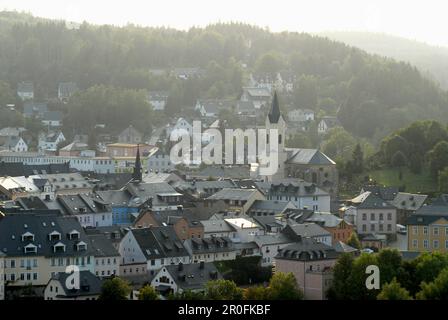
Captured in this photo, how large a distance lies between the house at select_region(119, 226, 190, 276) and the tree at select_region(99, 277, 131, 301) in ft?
22.3

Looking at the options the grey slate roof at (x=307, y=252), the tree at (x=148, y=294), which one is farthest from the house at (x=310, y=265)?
the tree at (x=148, y=294)

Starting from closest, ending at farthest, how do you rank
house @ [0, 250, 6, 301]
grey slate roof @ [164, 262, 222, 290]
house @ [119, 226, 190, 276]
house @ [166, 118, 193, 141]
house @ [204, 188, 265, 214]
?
house @ [0, 250, 6, 301] → grey slate roof @ [164, 262, 222, 290] → house @ [119, 226, 190, 276] → house @ [204, 188, 265, 214] → house @ [166, 118, 193, 141]

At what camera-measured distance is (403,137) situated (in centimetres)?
7731

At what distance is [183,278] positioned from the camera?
44094 mm

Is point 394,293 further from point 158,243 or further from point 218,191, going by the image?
point 218,191

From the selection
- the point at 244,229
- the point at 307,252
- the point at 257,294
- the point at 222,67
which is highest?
the point at 222,67

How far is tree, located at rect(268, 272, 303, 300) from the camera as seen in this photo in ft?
136

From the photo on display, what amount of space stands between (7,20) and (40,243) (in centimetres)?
12995

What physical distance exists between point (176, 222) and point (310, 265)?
9.69 metres

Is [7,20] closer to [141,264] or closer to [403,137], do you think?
[403,137]

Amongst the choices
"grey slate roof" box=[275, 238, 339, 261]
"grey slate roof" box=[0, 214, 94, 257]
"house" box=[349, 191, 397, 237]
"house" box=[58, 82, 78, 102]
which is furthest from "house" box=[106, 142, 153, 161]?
"grey slate roof" box=[275, 238, 339, 261]

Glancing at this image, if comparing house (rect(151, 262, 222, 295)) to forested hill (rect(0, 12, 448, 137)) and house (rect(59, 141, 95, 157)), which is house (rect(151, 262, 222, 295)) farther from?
forested hill (rect(0, 12, 448, 137))

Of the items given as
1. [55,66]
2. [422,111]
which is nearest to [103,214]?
[422,111]

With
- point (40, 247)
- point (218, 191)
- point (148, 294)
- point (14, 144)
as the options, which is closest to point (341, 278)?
point (148, 294)
